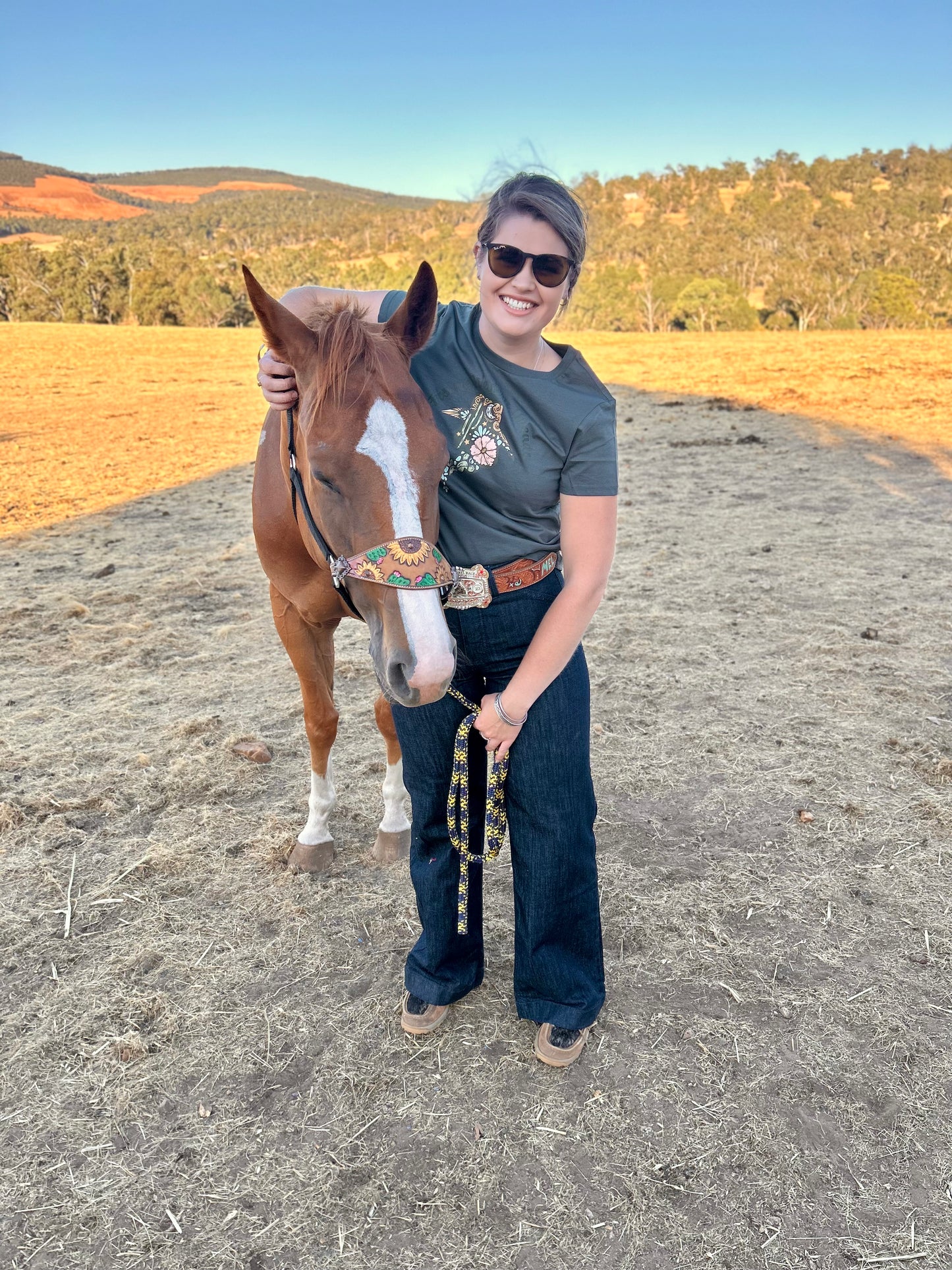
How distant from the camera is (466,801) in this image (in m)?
2.07

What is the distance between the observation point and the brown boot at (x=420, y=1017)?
2.31 m

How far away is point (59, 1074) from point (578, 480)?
211cm

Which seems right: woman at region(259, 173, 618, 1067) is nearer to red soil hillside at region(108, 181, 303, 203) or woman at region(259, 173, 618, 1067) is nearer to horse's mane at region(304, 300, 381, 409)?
horse's mane at region(304, 300, 381, 409)

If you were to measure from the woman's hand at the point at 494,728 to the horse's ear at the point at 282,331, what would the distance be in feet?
3.08

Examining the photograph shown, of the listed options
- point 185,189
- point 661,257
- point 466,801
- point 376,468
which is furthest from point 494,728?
point 185,189

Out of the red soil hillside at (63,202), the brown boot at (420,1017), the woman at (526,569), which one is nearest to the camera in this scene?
the woman at (526,569)

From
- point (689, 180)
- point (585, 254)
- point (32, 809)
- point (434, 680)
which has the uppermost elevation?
point (689, 180)

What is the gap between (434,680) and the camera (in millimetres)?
1656

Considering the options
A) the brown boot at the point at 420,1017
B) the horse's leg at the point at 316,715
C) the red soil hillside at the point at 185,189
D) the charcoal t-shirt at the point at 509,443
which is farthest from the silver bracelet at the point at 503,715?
the red soil hillside at the point at 185,189

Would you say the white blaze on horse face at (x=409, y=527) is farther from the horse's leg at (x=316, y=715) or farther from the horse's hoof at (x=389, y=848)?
the horse's hoof at (x=389, y=848)

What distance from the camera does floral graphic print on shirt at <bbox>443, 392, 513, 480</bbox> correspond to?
1.80 metres

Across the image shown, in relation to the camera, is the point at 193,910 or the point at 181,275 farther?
the point at 181,275

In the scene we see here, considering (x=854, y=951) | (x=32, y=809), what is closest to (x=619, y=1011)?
(x=854, y=951)

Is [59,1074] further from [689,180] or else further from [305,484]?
[689,180]
